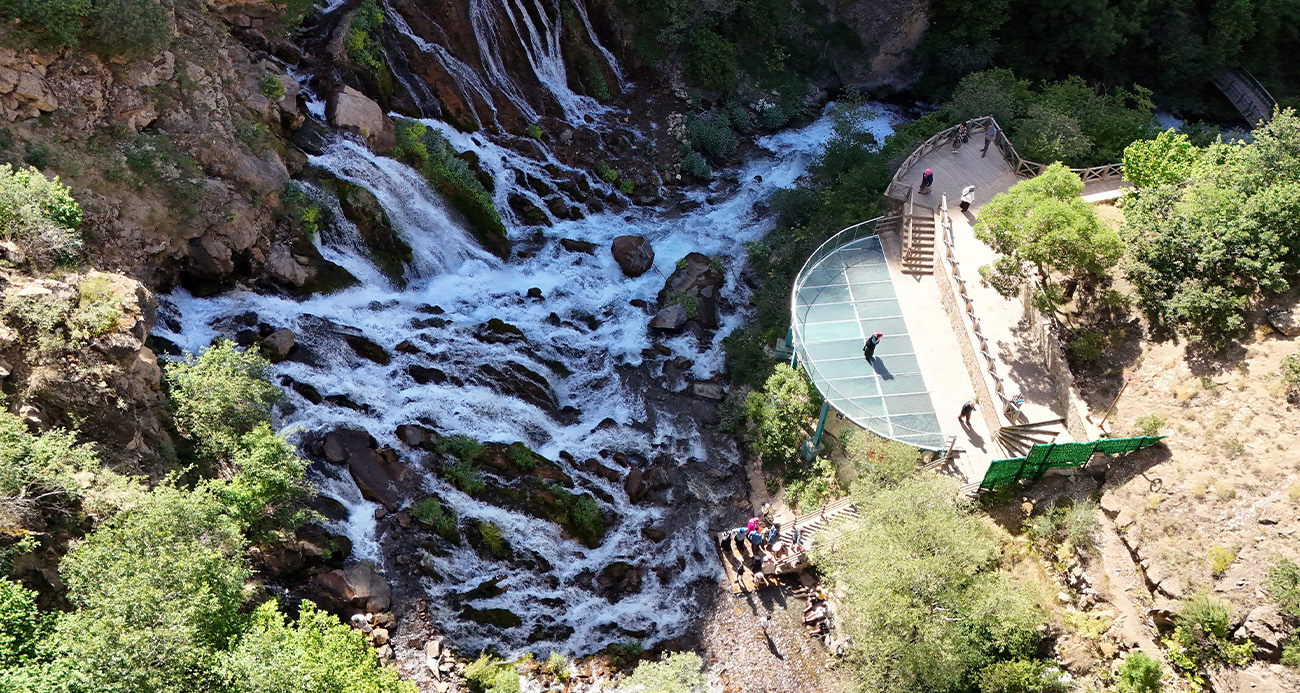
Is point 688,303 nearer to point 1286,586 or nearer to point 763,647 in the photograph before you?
point 763,647

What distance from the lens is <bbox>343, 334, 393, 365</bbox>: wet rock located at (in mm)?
30422

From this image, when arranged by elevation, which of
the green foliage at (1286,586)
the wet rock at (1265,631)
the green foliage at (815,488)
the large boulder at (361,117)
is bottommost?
the green foliage at (815,488)

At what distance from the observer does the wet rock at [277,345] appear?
93.2ft

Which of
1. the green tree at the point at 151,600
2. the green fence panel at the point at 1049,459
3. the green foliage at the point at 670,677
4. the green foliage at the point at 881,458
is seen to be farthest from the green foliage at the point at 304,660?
the green fence panel at the point at 1049,459

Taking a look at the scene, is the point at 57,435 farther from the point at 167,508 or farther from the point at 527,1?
the point at 527,1

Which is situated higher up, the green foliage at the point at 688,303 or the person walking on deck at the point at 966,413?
the green foliage at the point at 688,303

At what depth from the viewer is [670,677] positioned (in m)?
24.2

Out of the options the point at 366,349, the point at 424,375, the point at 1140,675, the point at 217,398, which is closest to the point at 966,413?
the point at 1140,675

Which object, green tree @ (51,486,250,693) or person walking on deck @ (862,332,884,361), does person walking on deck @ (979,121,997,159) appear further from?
green tree @ (51,486,250,693)

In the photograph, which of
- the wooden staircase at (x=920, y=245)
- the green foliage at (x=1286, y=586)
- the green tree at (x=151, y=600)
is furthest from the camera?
the wooden staircase at (x=920, y=245)

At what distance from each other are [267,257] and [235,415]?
26.7 feet

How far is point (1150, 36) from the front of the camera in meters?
51.7

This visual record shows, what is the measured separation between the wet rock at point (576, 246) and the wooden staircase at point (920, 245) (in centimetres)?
1466

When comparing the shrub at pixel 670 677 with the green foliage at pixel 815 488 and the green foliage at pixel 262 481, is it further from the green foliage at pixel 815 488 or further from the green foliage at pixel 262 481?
the green foliage at pixel 262 481
